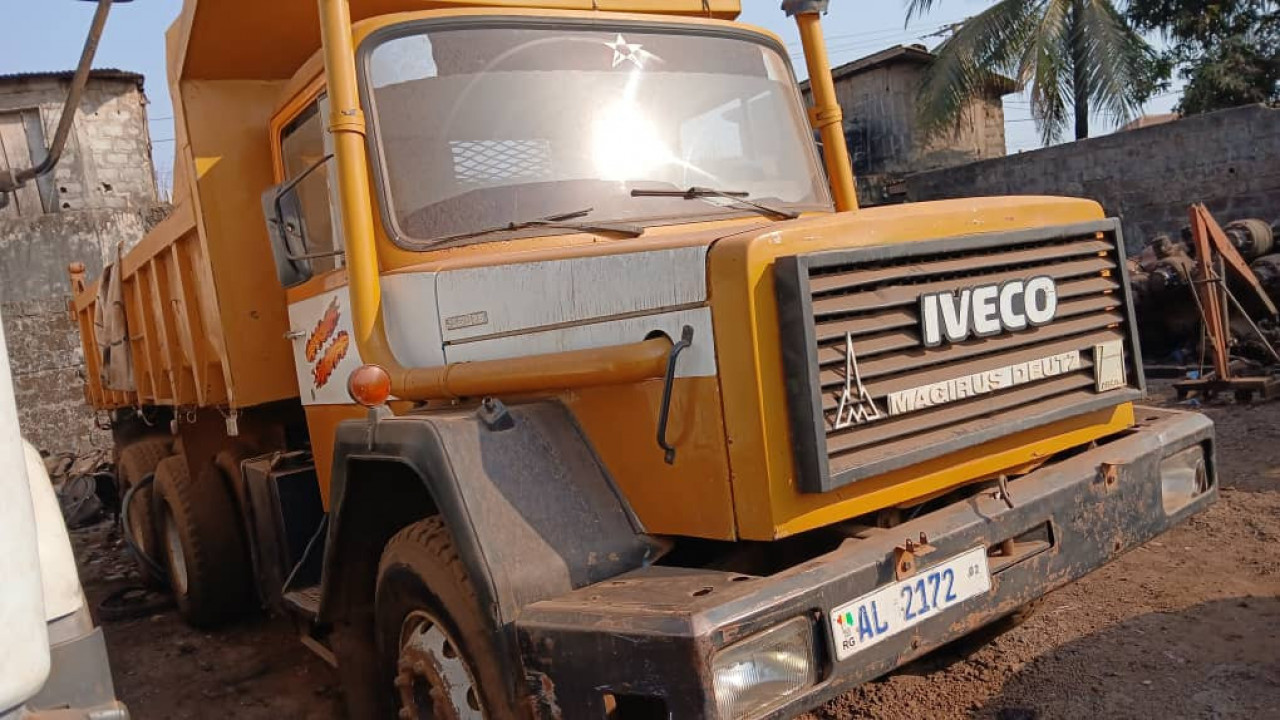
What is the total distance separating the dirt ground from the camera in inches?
130

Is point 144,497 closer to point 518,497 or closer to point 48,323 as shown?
point 518,497

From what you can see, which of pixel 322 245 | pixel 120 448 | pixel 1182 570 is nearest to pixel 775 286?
pixel 322 245

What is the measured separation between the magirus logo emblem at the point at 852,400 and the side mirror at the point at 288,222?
183cm

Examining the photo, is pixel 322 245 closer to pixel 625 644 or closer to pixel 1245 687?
pixel 625 644

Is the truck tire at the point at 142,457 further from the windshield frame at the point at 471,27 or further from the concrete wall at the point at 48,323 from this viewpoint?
the concrete wall at the point at 48,323

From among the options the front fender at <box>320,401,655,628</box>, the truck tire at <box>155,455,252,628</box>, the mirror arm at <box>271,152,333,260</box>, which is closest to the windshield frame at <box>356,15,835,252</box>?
the mirror arm at <box>271,152,333,260</box>

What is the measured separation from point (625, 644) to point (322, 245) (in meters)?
2.09

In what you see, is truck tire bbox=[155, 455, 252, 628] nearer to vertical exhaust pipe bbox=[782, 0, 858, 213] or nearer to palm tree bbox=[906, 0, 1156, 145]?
vertical exhaust pipe bbox=[782, 0, 858, 213]

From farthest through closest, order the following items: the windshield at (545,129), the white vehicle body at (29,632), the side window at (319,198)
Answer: the side window at (319,198), the windshield at (545,129), the white vehicle body at (29,632)

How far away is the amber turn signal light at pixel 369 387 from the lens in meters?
2.76

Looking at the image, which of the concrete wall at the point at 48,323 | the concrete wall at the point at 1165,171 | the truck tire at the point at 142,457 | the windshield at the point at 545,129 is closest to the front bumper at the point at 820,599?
the windshield at the point at 545,129

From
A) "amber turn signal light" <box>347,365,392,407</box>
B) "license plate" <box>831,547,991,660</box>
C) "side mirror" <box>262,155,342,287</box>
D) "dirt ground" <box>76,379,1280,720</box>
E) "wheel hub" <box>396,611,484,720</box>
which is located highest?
"side mirror" <box>262,155,342,287</box>

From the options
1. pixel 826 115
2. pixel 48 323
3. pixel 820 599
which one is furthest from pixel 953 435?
pixel 48 323

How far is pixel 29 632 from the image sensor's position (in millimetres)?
1709
